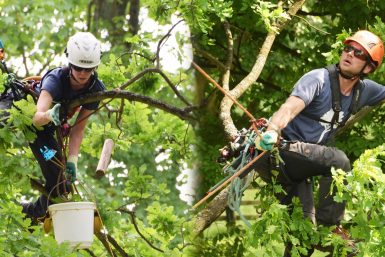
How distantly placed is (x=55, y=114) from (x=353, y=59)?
1769 millimetres

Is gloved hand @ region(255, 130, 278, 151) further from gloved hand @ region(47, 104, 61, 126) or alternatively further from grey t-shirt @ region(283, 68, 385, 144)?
gloved hand @ region(47, 104, 61, 126)

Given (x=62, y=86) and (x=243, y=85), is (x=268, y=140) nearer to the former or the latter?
(x=243, y=85)

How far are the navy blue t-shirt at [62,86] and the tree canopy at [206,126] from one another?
9 centimetres

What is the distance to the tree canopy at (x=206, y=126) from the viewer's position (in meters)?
6.54

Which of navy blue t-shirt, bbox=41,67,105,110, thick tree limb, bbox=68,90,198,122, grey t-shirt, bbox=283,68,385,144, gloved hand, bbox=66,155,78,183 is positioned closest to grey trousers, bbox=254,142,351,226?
grey t-shirt, bbox=283,68,385,144

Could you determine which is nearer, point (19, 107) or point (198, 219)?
point (19, 107)

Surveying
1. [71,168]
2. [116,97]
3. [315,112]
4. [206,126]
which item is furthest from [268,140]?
[206,126]

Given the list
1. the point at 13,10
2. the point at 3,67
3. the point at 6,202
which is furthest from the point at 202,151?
the point at 13,10

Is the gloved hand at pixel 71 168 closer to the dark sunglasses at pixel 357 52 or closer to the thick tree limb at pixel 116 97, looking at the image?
the thick tree limb at pixel 116 97

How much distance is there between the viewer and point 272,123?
623 centimetres

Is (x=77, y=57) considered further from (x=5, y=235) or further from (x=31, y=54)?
(x=31, y=54)

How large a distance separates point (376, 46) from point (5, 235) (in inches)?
104

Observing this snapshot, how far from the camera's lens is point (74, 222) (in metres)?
7.02

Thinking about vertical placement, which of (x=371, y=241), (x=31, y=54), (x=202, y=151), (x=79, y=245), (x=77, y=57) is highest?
(x=77, y=57)
